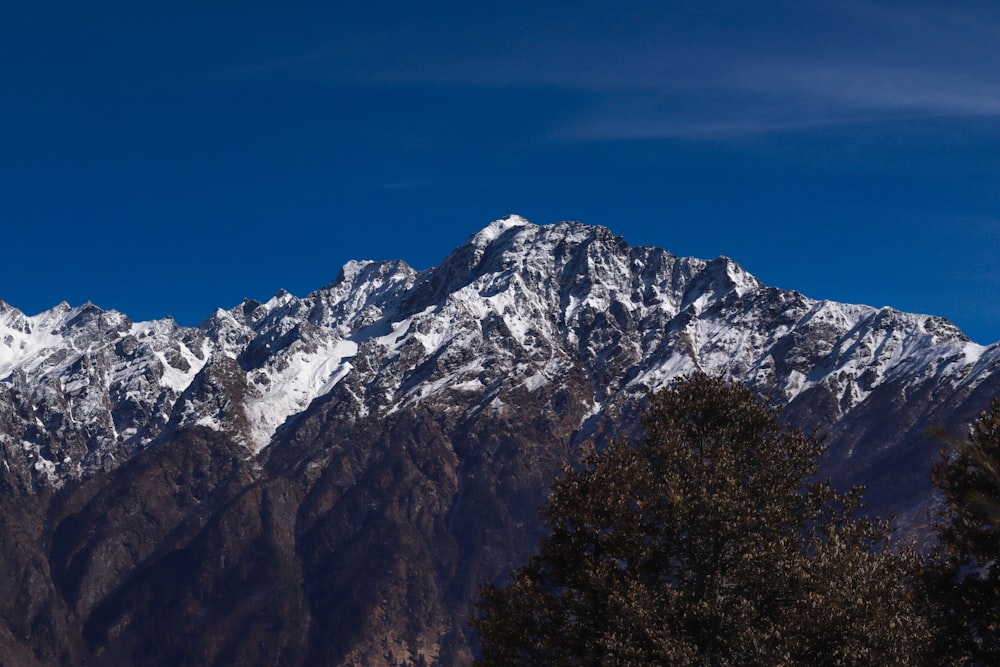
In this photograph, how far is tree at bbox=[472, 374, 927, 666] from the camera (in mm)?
37250

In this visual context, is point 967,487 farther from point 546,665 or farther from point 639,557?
point 546,665

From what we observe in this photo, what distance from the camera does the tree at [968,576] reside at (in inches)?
1585

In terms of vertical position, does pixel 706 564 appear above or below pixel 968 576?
below

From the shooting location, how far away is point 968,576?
42.3m

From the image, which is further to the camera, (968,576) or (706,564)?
(968,576)

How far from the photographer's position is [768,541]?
40.1m

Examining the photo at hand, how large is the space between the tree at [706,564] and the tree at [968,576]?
1.46m

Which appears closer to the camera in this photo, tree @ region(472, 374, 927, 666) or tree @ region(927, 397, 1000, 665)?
tree @ region(472, 374, 927, 666)

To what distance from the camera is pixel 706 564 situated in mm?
40656

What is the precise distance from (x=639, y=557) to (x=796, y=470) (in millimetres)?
7006

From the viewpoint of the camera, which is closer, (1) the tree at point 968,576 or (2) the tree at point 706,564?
(2) the tree at point 706,564

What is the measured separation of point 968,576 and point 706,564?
373 inches

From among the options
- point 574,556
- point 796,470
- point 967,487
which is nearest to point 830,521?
point 796,470

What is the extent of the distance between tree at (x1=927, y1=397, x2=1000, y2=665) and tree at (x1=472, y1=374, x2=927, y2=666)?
1.46m
